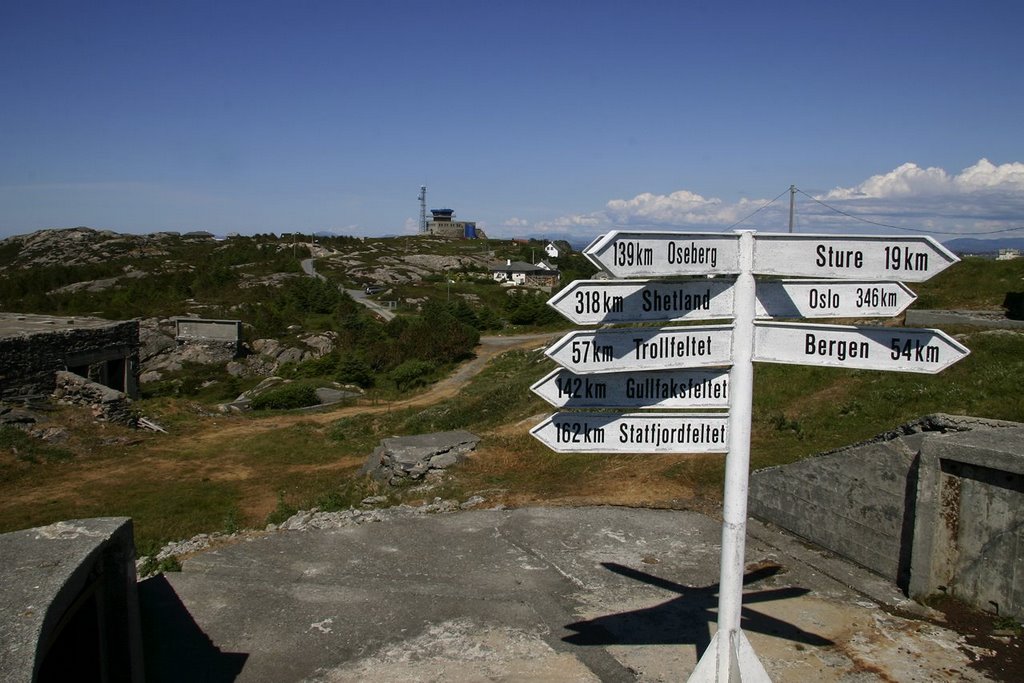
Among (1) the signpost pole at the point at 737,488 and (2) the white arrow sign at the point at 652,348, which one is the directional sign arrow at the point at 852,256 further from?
(2) the white arrow sign at the point at 652,348

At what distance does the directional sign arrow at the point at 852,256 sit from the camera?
3.89 metres

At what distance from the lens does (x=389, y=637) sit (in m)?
6.92

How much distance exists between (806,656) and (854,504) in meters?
2.30

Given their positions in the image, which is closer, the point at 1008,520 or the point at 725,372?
the point at 725,372

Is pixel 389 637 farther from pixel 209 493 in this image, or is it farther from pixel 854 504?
pixel 209 493

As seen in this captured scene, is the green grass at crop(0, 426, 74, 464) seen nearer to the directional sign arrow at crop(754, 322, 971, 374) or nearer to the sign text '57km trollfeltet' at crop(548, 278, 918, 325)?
the sign text '57km trollfeltet' at crop(548, 278, 918, 325)

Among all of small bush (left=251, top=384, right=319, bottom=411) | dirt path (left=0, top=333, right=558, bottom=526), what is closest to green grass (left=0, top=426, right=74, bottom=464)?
dirt path (left=0, top=333, right=558, bottom=526)

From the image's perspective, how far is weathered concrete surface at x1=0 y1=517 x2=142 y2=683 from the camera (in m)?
4.17

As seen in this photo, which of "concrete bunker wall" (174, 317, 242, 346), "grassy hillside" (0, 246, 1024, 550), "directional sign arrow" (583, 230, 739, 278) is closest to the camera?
"directional sign arrow" (583, 230, 739, 278)

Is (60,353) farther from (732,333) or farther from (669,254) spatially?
(732,333)

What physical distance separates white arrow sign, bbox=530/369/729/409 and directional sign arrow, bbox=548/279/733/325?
34 centimetres

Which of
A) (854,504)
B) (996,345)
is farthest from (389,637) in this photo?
(996,345)

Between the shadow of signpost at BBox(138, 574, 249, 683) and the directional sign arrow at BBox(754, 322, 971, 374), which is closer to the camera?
the directional sign arrow at BBox(754, 322, 971, 374)

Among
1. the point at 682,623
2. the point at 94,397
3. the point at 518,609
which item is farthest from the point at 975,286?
the point at 94,397
